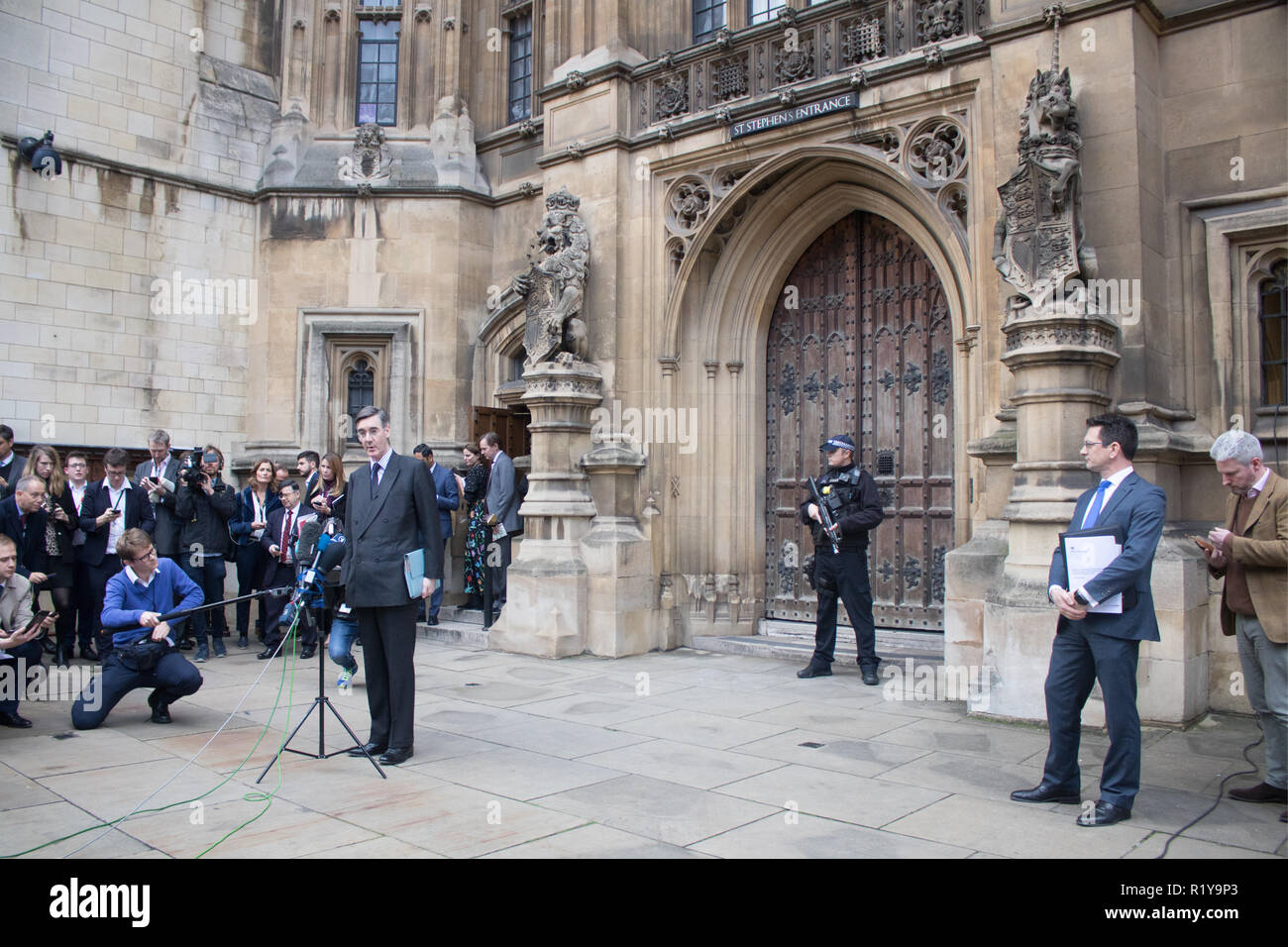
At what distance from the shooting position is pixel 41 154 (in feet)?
35.6

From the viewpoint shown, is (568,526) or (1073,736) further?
(568,526)

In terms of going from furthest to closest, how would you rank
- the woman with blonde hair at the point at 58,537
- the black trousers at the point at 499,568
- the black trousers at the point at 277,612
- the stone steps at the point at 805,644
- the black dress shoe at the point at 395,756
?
the black trousers at the point at 499,568
the black trousers at the point at 277,612
the stone steps at the point at 805,644
the woman with blonde hair at the point at 58,537
the black dress shoe at the point at 395,756

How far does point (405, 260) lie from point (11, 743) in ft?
25.5

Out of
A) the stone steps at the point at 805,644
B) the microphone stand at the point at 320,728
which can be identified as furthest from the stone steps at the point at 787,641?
the microphone stand at the point at 320,728

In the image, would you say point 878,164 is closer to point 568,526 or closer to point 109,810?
point 568,526

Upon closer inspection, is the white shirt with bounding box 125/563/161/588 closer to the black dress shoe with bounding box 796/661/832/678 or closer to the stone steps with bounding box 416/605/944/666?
the stone steps with bounding box 416/605/944/666

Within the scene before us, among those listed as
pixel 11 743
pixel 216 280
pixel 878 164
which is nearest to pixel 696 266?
pixel 878 164

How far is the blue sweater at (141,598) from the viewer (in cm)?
639

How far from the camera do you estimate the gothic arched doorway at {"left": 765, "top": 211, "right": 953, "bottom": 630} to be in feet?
29.8

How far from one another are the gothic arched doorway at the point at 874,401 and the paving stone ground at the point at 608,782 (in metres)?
1.96

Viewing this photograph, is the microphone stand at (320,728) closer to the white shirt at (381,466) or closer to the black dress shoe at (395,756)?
the black dress shoe at (395,756)

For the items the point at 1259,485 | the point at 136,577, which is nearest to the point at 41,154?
the point at 136,577

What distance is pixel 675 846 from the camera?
4.13 m

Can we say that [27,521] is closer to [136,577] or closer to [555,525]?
[136,577]
